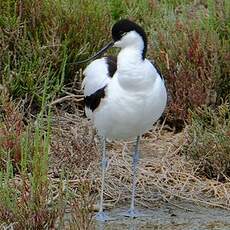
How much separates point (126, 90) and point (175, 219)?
2.43 feet

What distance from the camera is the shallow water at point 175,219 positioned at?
4898mm

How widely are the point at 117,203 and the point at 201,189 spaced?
511 mm

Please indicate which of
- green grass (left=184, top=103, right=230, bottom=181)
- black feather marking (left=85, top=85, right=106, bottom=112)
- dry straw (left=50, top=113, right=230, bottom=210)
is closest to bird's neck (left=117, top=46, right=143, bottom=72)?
black feather marking (left=85, top=85, right=106, bottom=112)

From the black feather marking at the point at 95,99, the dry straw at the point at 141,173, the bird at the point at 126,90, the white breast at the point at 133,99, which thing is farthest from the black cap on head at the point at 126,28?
the dry straw at the point at 141,173

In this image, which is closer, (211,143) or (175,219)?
(175,219)

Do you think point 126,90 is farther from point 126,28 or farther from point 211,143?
point 211,143

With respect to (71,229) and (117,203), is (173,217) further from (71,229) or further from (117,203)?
(71,229)

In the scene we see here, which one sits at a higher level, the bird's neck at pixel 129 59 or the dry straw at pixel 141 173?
the bird's neck at pixel 129 59

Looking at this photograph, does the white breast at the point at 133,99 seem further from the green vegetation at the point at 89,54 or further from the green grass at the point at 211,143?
the green vegetation at the point at 89,54

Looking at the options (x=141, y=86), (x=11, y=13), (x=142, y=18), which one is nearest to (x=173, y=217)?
(x=141, y=86)

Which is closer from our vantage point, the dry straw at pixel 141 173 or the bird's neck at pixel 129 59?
the bird's neck at pixel 129 59

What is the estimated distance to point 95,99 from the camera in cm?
500

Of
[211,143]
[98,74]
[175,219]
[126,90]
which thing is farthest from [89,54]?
[175,219]

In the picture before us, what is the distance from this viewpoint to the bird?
488 centimetres
